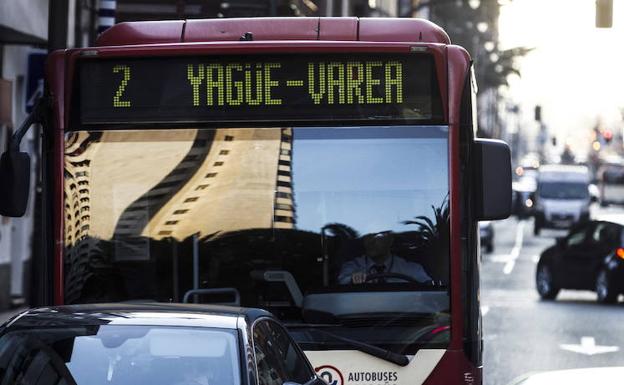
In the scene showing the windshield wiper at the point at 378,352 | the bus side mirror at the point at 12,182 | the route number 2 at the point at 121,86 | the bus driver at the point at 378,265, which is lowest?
the windshield wiper at the point at 378,352

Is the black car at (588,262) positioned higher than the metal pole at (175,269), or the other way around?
the metal pole at (175,269)

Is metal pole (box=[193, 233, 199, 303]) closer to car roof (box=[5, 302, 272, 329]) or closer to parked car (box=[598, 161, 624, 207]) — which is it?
car roof (box=[5, 302, 272, 329])

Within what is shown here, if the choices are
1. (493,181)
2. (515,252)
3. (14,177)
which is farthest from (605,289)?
(515,252)

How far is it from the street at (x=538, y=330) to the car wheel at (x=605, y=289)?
6.5 inches

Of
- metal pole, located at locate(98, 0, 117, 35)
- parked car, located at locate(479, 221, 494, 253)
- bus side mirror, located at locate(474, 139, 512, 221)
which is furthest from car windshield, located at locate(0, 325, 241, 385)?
parked car, located at locate(479, 221, 494, 253)

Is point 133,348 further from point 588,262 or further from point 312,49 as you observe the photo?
point 588,262

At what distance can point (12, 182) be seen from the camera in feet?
28.7

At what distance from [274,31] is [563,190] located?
60716 mm

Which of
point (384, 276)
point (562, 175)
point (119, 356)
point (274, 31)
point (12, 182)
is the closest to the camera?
point (119, 356)

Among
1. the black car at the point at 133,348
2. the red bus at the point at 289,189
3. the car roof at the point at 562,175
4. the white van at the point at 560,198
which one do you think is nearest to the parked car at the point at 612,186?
the white van at the point at 560,198

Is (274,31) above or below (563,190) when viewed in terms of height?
above

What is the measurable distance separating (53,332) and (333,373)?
7.55ft

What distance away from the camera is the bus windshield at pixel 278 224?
893 cm

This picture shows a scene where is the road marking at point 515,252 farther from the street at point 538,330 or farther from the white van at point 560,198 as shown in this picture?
the street at point 538,330
